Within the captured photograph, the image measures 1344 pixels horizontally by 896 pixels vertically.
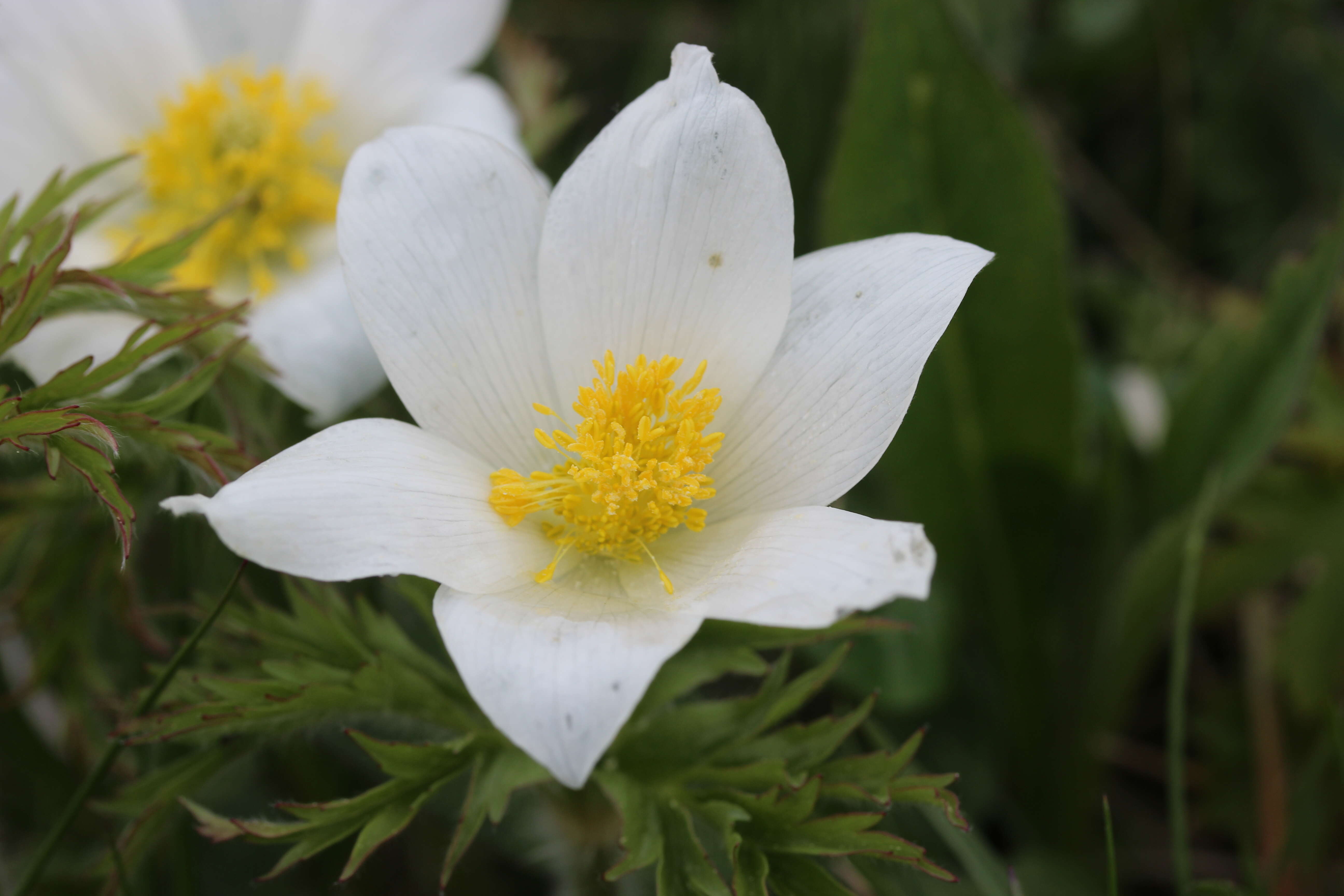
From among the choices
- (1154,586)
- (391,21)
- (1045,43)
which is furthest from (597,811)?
(1045,43)

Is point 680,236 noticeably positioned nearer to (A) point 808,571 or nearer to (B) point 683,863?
(A) point 808,571

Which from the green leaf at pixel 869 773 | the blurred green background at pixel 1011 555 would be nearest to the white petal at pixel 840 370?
the green leaf at pixel 869 773

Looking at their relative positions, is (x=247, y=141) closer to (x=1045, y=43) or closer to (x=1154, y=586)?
(x=1154, y=586)

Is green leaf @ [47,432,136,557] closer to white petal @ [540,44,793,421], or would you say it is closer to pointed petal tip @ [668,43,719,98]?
white petal @ [540,44,793,421]

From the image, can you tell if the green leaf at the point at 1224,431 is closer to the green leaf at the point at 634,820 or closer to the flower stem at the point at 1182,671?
the flower stem at the point at 1182,671

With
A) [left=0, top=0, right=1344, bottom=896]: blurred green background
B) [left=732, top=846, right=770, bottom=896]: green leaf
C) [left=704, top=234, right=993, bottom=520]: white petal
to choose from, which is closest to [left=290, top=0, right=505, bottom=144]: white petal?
[left=0, top=0, right=1344, bottom=896]: blurred green background

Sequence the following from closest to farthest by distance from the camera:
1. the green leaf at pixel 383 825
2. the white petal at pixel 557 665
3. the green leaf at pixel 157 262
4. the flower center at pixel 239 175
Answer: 1. the white petal at pixel 557 665
2. the green leaf at pixel 383 825
3. the green leaf at pixel 157 262
4. the flower center at pixel 239 175

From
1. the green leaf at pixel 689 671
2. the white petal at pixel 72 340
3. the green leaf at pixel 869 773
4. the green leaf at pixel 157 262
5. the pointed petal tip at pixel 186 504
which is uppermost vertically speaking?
the green leaf at pixel 157 262
